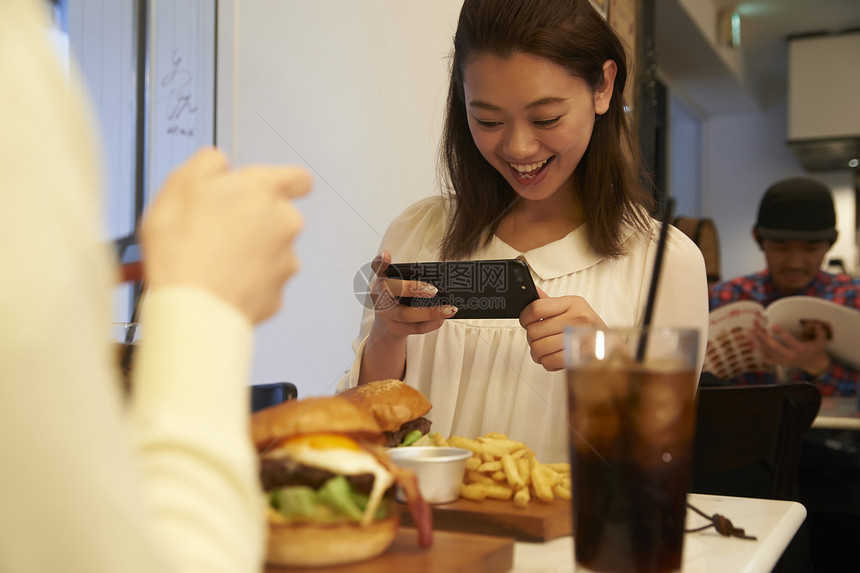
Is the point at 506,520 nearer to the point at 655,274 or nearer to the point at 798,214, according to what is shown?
the point at 655,274

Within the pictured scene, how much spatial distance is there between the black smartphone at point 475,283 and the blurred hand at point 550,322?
17 mm

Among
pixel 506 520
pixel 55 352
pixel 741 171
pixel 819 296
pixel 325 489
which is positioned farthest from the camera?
pixel 741 171

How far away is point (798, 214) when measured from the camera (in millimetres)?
2641

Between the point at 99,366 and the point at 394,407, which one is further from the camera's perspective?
the point at 394,407

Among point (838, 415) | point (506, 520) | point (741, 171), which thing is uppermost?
point (741, 171)

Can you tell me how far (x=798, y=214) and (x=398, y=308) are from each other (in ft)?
6.96

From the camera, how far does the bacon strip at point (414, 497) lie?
0.56 meters

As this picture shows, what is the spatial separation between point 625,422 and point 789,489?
3.62 ft

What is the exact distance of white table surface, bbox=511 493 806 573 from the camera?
0.62 meters

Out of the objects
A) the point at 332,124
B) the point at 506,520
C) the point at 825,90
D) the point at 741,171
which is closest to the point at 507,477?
the point at 506,520

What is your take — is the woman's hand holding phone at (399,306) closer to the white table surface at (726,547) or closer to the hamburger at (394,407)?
the hamburger at (394,407)

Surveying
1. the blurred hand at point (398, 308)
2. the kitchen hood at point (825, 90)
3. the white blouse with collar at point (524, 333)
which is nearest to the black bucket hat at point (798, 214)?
the white blouse with collar at point (524, 333)

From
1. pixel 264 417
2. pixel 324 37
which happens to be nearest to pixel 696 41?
pixel 324 37

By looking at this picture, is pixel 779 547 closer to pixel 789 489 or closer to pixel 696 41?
pixel 789 489
